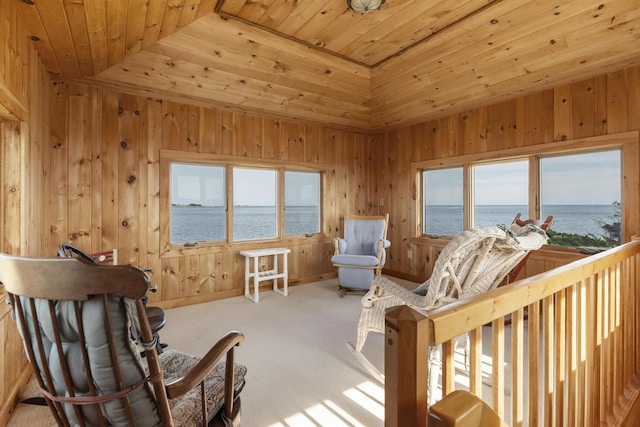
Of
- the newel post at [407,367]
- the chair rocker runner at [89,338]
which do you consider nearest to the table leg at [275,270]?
the chair rocker runner at [89,338]

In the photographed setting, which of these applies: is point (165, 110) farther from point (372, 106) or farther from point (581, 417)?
point (581, 417)

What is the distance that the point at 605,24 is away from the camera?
2.47 metres

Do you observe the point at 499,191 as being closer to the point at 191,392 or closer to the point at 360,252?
the point at 360,252

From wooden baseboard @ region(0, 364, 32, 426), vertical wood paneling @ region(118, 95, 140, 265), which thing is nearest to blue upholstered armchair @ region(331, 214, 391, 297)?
vertical wood paneling @ region(118, 95, 140, 265)

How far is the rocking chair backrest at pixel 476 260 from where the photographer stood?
1775 mm

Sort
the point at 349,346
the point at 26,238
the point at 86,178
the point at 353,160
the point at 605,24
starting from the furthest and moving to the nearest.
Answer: the point at 353,160 < the point at 86,178 < the point at 349,346 < the point at 605,24 < the point at 26,238

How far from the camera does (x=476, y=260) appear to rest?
→ 1938mm

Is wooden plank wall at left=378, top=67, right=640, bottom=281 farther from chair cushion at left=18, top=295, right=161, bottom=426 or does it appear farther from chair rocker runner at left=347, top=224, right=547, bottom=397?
chair cushion at left=18, top=295, right=161, bottom=426

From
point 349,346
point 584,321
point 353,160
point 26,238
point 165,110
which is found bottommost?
point 349,346

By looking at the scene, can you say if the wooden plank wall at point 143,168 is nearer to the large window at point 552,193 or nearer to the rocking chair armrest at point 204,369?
the large window at point 552,193

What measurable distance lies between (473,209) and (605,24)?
237 cm

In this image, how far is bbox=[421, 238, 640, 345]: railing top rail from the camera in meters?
0.74

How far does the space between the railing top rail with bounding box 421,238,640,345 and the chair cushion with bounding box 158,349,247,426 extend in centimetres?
94

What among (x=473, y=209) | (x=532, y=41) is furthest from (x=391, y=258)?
(x=532, y=41)
